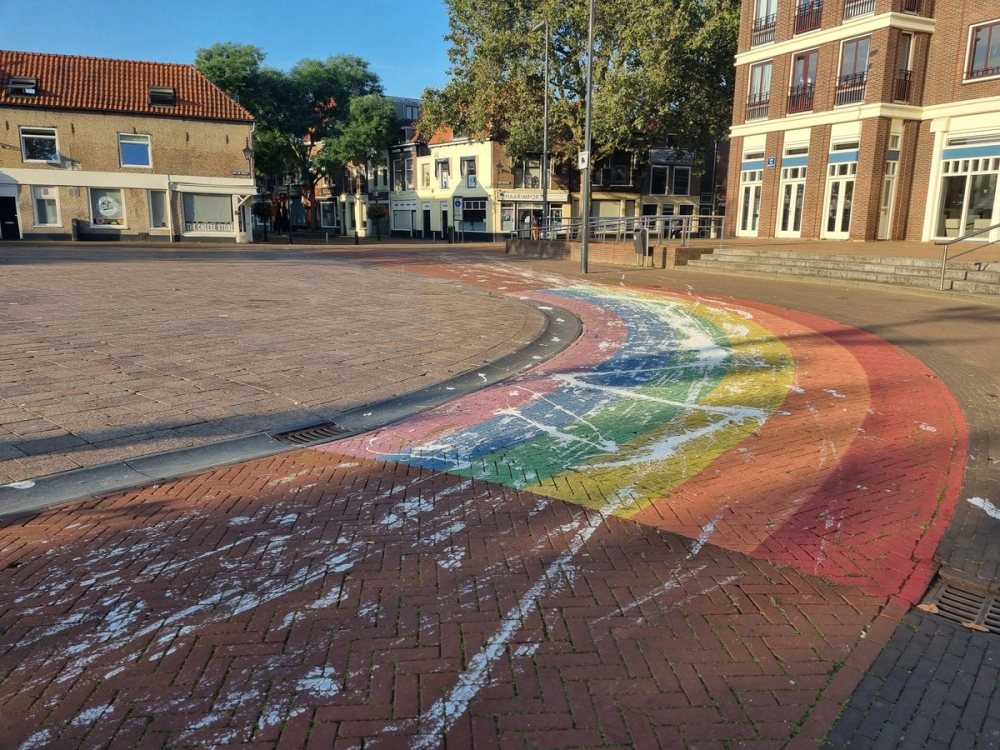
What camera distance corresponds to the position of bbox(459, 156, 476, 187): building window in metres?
48.7

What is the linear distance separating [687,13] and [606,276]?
63.2ft

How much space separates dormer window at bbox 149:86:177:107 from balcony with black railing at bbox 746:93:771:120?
2845 centimetres

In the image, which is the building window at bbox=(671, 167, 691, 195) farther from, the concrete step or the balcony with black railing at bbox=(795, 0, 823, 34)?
the concrete step

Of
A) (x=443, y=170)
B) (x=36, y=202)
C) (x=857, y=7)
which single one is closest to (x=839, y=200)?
(x=857, y=7)

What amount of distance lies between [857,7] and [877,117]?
4243 millimetres

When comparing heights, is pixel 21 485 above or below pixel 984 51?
below

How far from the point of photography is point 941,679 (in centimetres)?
293

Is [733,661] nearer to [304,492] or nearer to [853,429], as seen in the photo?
[304,492]

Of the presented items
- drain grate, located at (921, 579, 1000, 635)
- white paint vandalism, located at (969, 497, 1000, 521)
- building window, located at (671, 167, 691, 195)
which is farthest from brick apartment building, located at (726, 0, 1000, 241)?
drain grate, located at (921, 579, 1000, 635)

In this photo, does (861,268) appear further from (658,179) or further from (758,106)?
(658,179)

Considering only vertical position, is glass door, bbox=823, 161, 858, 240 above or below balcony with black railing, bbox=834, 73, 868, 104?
below

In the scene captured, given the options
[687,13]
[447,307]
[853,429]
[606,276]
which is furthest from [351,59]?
[853,429]

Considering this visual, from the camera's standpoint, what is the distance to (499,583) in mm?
3625

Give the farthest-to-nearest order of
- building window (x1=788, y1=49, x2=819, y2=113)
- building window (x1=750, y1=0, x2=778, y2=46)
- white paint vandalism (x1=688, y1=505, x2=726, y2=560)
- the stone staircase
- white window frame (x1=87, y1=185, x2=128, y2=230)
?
white window frame (x1=87, y1=185, x2=128, y2=230), building window (x1=750, y1=0, x2=778, y2=46), building window (x1=788, y1=49, x2=819, y2=113), the stone staircase, white paint vandalism (x1=688, y1=505, x2=726, y2=560)
